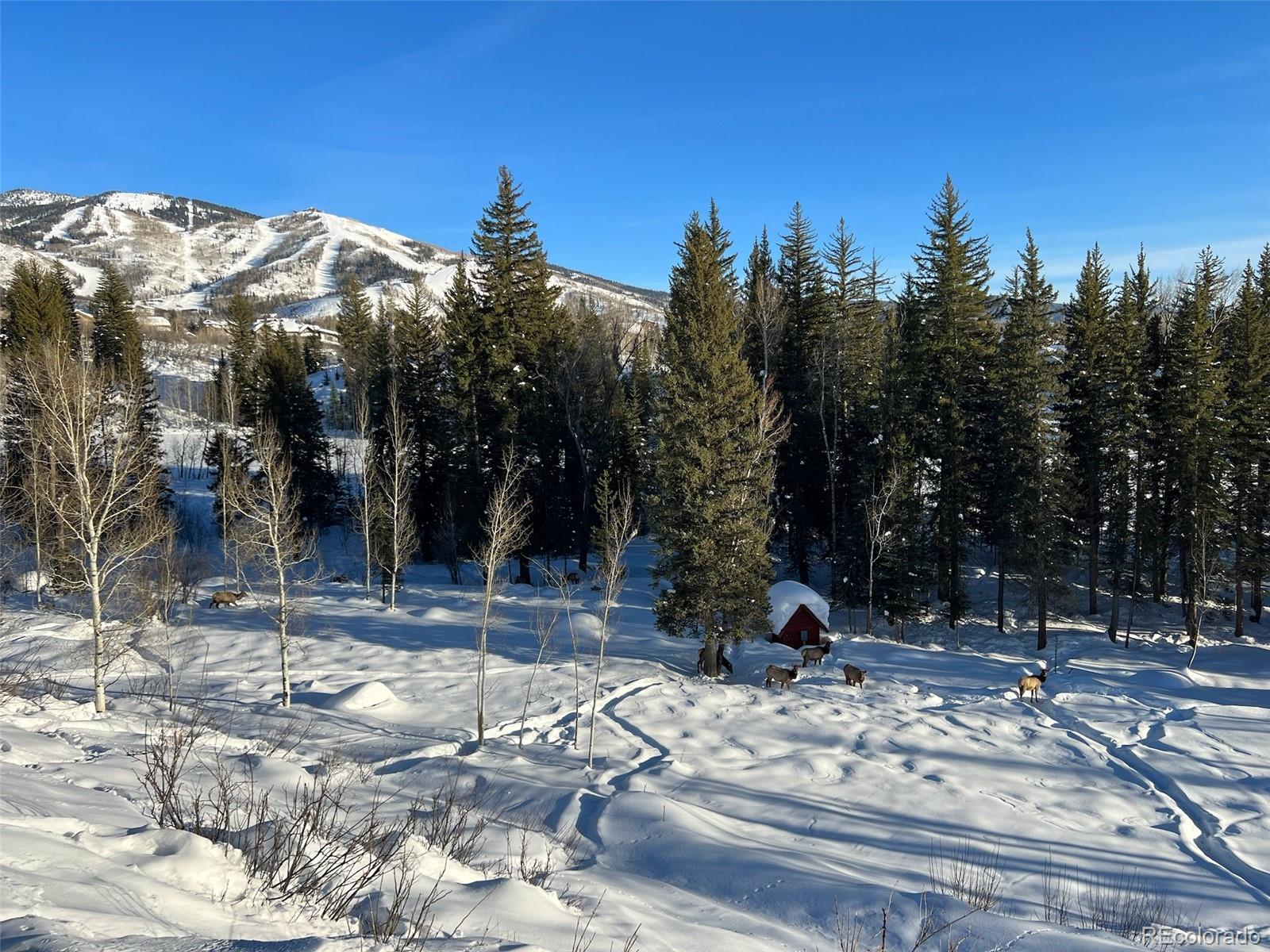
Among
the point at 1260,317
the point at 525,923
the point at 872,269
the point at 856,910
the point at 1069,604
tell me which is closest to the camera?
the point at 525,923

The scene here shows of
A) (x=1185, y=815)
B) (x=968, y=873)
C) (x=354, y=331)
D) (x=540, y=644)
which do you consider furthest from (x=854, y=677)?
(x=354, y=331)

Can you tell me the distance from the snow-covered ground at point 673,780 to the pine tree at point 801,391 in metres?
9.53

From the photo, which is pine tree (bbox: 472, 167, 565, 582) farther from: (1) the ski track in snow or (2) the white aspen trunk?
(1) the ski track in snow

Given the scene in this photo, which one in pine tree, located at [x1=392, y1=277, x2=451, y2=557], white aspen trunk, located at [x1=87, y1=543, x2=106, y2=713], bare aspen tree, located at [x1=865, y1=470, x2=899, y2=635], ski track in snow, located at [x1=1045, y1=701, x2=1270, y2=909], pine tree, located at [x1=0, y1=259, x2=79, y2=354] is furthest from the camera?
pine tree, located at [x1=0, y1=259, x2=79, y2=354]

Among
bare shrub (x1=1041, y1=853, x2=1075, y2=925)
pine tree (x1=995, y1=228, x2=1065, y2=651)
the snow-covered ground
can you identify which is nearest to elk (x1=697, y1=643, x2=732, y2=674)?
the snow-covered ground

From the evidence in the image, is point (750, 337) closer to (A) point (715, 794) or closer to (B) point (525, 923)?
(A) point (715, 794)

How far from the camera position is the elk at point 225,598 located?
2689cm

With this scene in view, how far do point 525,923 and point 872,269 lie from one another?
3574 centimetres

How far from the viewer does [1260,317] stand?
2861 cm

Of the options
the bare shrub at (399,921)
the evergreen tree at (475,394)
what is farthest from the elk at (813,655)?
the bare shrub at (399,921)

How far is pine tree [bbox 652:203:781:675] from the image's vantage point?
19781 millimetres

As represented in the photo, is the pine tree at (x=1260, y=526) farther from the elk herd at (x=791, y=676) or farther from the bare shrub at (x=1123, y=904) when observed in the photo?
the bare shrub at (x=1123, y=904)

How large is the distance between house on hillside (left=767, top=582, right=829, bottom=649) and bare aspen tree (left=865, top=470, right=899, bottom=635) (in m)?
2.37

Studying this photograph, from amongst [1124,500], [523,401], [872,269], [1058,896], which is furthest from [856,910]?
[872,269]
